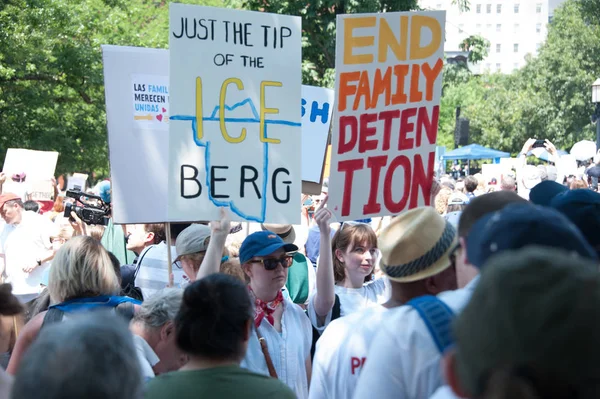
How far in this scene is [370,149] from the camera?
508cm

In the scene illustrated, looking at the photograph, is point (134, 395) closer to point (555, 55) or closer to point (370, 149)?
point (370, 149)

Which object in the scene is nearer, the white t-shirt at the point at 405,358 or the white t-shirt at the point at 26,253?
the white t-shirt at the point at 405,358

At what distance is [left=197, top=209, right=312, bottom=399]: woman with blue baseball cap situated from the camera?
12.3ft

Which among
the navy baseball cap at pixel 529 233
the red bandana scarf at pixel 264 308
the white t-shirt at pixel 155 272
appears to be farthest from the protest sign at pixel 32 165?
the navy baseball cap at pixel 529 233

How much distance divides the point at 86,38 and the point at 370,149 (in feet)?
65.1

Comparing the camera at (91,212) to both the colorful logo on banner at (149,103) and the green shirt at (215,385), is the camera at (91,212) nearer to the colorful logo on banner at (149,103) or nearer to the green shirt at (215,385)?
the colorful logo on banner at (149,103)

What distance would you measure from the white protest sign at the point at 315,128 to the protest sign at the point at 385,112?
3.68ft

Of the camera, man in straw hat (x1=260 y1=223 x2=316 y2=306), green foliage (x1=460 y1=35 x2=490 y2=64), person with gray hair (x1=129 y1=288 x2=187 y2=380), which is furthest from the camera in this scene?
green foliage (x1=460 y1=35 x2=490 y2=64)

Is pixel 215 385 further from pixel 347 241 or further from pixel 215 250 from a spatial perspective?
pixel 347 241

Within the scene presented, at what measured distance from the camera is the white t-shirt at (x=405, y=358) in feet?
7.64

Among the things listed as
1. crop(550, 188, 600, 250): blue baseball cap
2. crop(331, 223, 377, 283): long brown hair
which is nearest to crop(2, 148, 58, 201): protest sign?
crop(331, 223, 377, 283): long brown hair

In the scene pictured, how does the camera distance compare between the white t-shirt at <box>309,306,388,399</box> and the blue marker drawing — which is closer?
the white t-shirt at <box>309,306,388,399</box>

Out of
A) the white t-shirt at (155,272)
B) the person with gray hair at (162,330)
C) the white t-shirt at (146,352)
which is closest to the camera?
the white t-shirt at (146,352)

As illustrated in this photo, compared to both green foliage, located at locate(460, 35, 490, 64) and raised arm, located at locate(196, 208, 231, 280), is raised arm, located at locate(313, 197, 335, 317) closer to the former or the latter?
raised arm, located at locate(196, 208, 231, 280)
